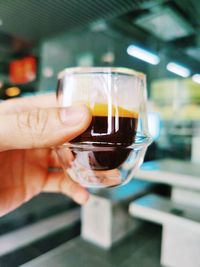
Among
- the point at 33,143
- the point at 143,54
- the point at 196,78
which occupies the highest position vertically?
the point at 143,54

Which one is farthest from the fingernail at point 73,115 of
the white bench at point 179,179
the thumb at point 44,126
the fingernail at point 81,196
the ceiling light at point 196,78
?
the ceiling light at point 196,78

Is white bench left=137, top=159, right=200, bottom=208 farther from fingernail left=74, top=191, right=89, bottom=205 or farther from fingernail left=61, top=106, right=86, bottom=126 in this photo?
fingernail left=61, top=106, right=86, bottom=126

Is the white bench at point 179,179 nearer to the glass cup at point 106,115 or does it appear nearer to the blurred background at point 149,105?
the blurred background at point 149,105

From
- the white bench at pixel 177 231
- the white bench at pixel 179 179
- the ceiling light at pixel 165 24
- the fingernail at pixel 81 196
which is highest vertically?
the ceiling light at pixel 165 24

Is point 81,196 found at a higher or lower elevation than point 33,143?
lower

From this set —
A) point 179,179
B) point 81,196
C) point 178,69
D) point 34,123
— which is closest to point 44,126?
point 34,123

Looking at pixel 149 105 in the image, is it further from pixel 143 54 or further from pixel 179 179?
pixel 179 179

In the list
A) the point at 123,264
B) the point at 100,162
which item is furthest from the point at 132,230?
the point at 100,162
